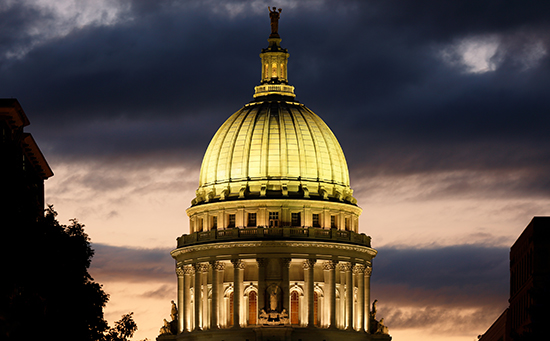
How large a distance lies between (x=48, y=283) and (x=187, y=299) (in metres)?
76.7

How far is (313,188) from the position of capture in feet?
539

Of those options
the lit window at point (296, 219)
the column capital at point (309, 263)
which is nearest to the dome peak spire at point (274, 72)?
the lit window at point (296, 219)

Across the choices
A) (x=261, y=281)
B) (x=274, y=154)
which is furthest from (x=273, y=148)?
(x=261, y=281)

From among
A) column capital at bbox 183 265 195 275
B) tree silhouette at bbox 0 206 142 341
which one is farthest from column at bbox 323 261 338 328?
tree silhouette at bbox 0 206 142 341

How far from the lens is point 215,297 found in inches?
6289

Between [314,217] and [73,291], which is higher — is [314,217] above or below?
above

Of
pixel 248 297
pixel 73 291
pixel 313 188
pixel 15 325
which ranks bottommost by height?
pixel 15 325

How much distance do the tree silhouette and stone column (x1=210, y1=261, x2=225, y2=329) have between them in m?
56.7

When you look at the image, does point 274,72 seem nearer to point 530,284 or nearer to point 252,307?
point 252,307

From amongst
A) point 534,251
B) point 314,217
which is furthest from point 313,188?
point 534,251

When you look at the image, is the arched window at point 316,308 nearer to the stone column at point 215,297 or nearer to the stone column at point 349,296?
the stone column at point 349,296

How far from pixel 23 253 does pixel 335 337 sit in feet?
264

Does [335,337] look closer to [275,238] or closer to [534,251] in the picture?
[275,238]

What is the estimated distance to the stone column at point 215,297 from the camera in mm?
159000
